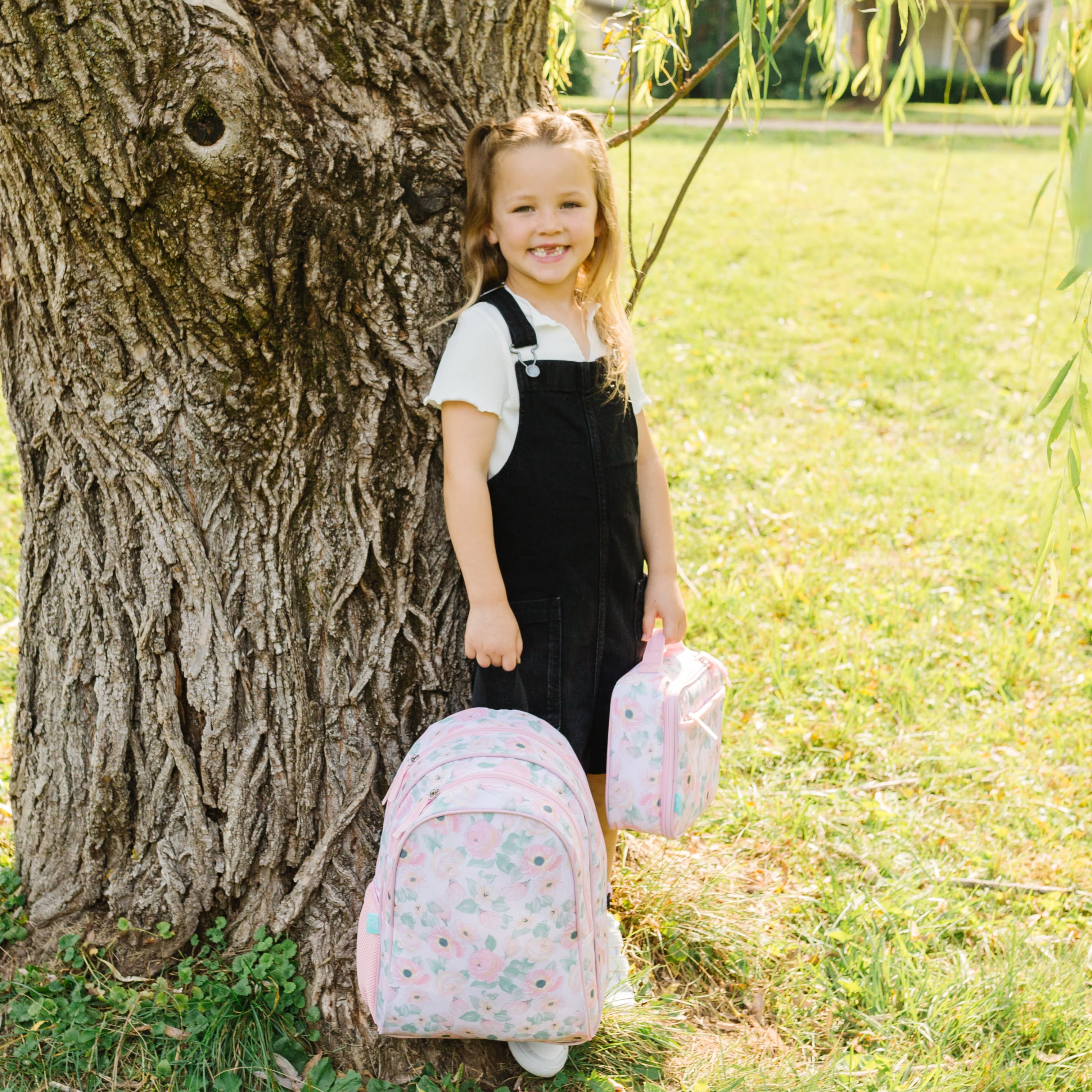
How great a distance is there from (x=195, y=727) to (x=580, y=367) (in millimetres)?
981

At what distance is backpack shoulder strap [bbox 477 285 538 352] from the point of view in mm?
1863

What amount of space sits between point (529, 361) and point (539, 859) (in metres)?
0.86

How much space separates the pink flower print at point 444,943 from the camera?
1651mm

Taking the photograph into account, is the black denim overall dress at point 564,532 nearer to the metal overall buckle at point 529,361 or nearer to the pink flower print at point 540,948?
the metal overall buckle at point 529,361

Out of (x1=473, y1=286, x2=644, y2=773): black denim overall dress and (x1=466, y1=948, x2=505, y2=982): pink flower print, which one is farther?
(x1=473, y1=286, x2=644, y2=773): black denim overall dress

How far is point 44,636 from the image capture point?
202 cm

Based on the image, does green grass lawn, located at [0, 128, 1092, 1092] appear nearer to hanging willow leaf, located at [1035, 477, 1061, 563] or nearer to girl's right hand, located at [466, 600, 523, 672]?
girl's right hand, located at [466, 600, 523, 672]

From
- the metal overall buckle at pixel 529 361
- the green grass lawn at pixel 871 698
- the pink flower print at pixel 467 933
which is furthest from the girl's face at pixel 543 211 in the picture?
the pink flower print at pixel 467 933

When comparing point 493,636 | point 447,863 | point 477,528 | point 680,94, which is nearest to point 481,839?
point 447,863

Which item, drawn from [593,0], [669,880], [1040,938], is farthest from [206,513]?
[593,0]

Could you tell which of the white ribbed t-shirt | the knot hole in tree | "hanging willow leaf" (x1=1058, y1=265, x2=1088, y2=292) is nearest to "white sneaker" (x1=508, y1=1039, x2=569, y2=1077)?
the white ribbed t-shirt

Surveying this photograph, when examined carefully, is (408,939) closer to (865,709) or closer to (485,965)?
(485,965)

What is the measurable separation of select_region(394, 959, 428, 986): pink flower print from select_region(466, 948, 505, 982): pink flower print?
8 centimetres

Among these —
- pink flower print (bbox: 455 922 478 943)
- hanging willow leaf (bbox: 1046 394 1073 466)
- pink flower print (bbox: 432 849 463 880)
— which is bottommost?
pink flower print (bbox: 455 922 478 943)
